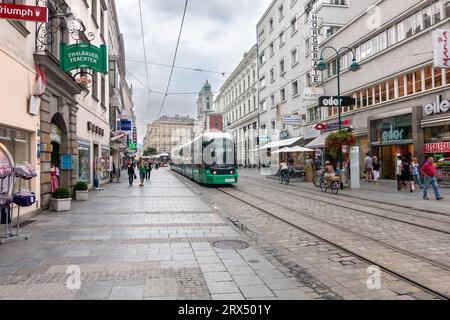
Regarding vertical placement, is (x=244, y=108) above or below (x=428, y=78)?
above

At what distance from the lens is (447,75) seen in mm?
17938

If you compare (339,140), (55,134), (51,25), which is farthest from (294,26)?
(51,25)

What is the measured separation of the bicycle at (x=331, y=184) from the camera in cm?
1745

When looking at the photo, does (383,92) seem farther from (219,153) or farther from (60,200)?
(60,200)

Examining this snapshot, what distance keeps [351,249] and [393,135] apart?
57.3 ft

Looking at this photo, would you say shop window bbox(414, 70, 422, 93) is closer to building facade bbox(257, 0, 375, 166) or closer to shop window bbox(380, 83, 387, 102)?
shop window bbox(380, 83, 387, 102)

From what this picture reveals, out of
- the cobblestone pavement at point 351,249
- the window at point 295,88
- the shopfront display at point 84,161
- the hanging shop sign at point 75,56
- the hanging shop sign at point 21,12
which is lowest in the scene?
the cobblestone pavement at point 351,249

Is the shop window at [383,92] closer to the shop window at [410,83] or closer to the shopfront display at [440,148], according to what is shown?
the shop window at [410,83]

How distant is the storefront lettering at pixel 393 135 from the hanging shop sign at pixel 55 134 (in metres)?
18.6

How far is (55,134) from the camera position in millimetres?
13844

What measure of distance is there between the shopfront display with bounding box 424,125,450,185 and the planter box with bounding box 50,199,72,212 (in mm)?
17439

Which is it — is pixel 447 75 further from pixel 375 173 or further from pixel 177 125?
pixel 177 125

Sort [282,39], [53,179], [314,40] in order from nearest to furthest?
[53,179], [314,40], [282,39]

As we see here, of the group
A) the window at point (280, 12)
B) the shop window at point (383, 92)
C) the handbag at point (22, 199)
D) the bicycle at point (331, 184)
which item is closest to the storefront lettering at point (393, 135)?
the shop window at point (383, 92)
